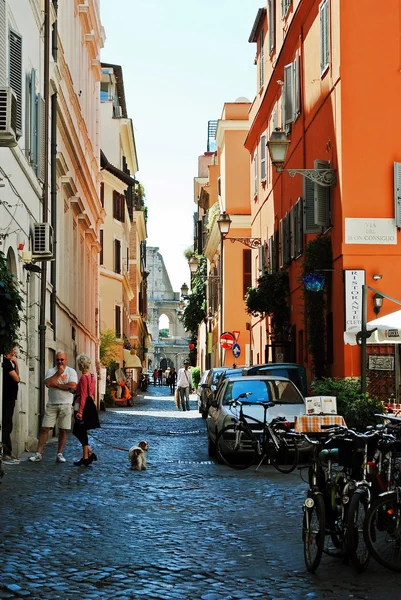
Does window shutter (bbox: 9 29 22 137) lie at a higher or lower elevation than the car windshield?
higher

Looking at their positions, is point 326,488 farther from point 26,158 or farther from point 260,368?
point 260,368

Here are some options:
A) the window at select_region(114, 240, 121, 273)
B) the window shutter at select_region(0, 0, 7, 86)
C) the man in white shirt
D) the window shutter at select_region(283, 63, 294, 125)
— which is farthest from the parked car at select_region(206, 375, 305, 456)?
the window at select_region(114, 240, 121, 273)

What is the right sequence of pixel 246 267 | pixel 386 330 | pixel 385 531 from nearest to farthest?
pixel 385 531, pixel 386 330, pixel 246 267

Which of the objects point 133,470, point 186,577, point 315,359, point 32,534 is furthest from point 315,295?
point 186,577

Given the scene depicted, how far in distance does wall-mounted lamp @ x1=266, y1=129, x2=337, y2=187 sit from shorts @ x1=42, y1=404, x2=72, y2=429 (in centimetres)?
747

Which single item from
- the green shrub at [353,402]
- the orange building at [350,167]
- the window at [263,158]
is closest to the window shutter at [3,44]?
the orange building at [350,167]

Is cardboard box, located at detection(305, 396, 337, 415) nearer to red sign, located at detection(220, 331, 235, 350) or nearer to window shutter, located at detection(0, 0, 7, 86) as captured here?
window shutter, located at detection(0, 0, 7, 86)

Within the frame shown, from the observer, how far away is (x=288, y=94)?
98.1 ft

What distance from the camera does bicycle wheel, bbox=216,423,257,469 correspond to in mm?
17781

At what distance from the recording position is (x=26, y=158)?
19641 millimetres

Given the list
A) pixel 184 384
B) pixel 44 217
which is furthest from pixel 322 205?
pixel 184 384

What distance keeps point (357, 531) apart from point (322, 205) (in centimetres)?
1647

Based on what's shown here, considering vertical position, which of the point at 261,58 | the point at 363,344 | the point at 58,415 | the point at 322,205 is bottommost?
the point at 58,415

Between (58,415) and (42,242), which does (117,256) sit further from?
(58,415)
